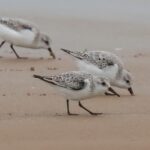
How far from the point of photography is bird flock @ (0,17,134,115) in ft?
28.5

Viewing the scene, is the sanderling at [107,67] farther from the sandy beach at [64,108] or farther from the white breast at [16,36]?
the white breast at [16,36]

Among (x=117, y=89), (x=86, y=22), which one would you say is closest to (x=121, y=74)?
(x=117, y=89)

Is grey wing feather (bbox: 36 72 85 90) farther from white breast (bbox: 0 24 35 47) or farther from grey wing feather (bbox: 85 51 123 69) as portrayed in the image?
white breast (bbox: 0 24 35 47)

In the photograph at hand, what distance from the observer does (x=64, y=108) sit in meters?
9.06

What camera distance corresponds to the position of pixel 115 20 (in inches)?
669

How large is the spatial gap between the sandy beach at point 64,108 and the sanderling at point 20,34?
0.24 metres

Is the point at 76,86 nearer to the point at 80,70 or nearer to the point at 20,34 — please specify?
the point at 80,70

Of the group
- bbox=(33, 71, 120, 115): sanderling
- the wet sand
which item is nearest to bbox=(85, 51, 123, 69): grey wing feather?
the wet sand

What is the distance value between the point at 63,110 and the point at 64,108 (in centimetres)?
11

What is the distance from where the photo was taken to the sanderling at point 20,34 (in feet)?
42.6

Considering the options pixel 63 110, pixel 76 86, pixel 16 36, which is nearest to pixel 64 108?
pixel 63 110

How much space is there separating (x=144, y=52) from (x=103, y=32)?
235cm

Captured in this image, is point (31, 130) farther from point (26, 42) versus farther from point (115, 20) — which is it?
point (115, 20)

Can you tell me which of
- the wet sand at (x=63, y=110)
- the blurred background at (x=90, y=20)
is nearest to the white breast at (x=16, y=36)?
the wet sand at (x=63, y=110)
